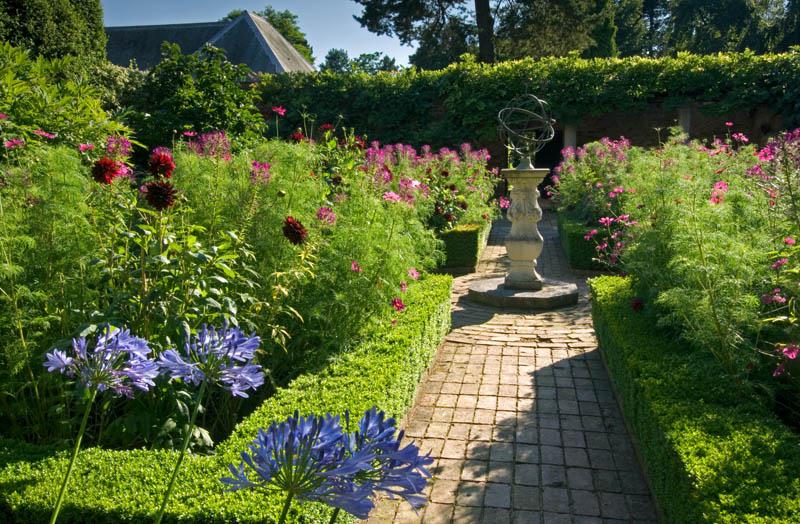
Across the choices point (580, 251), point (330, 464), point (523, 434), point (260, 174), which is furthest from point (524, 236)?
point (330, 464)

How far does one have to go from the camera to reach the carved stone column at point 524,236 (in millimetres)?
7168

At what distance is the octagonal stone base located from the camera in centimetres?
675

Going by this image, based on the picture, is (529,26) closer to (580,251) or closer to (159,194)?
(580,251)

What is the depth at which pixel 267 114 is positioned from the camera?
1666 centimetres

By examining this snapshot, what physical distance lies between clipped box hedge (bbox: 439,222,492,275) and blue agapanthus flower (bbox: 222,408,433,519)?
7.65 metres

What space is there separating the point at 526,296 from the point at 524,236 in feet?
2.76

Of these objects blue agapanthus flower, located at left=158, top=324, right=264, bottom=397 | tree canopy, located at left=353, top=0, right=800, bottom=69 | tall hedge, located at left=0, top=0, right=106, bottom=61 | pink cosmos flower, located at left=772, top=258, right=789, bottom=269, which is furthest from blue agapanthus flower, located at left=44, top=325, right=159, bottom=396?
tree canopy, located at left=353, top=0, right=800, bottom=69

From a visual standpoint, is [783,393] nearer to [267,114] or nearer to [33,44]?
[33,44]

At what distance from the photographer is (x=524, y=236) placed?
727 cm

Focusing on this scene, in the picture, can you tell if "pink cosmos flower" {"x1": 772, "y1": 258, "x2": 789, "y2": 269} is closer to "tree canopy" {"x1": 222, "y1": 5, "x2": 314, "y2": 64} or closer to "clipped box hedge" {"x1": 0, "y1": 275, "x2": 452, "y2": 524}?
"clipped box hedge" {"x1": 0, "y1": 275, "x2": 452, "y2": 524}

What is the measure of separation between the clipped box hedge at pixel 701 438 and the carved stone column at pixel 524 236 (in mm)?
3214

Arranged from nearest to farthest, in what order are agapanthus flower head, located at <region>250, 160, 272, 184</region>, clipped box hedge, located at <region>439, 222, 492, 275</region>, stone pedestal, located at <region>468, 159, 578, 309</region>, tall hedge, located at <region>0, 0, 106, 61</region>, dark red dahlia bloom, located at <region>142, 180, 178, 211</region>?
dark red dahlia bloom, located at <region>142, 180, 178, 211</region> < agapanthus flower head, located at <region>250, 160, 272, 184</region> < stone pedestal, located at <region>468, 159, 578, 309</region> < clipped box hedge, located at <region>439, 222, 492, 275</region> < tall hedge, located at <region>0, 0, 106, 61</region>

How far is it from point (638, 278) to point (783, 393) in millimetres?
1662

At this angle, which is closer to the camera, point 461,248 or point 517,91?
point 461,248
